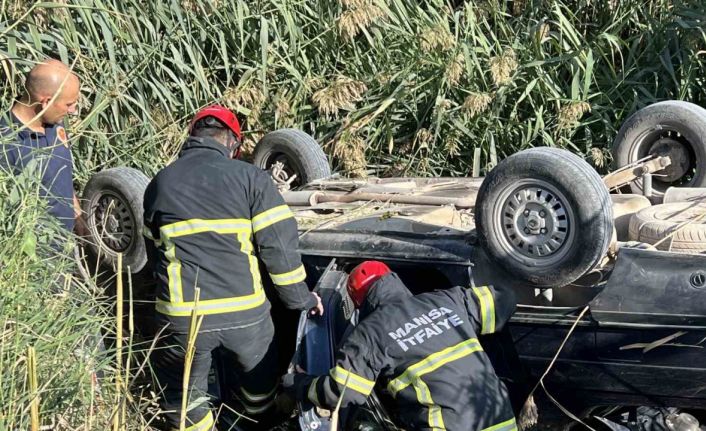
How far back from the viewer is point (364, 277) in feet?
12.2

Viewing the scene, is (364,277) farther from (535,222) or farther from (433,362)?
(535,222)

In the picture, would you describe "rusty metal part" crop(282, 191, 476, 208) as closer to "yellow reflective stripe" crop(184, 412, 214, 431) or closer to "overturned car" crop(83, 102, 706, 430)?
"overturned car" crop(83, 102, 706, 430)

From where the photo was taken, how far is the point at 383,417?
3.70 m

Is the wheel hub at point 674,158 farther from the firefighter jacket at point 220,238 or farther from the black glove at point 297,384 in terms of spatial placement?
the black glove at point 297,384

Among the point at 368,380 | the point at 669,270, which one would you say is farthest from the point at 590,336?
the point at 368,380

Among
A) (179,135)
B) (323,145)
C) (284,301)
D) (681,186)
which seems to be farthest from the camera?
(323,145)

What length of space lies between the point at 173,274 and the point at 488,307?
1414 millimetres

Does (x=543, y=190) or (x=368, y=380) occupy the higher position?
(x=543, y=190)

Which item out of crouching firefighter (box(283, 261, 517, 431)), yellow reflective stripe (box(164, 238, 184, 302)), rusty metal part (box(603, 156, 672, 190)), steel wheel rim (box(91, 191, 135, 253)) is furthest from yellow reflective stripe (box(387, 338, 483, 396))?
steel wheel rim (box(91, 191, 135, 253))

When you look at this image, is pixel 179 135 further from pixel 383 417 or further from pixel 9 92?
pixel 383 417

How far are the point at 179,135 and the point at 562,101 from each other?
264cm

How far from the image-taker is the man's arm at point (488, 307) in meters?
3.61

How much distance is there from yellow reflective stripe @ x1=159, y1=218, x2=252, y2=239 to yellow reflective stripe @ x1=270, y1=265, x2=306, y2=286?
10.4 inches

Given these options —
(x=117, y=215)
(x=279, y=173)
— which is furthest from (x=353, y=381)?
(x=279, y=173)
